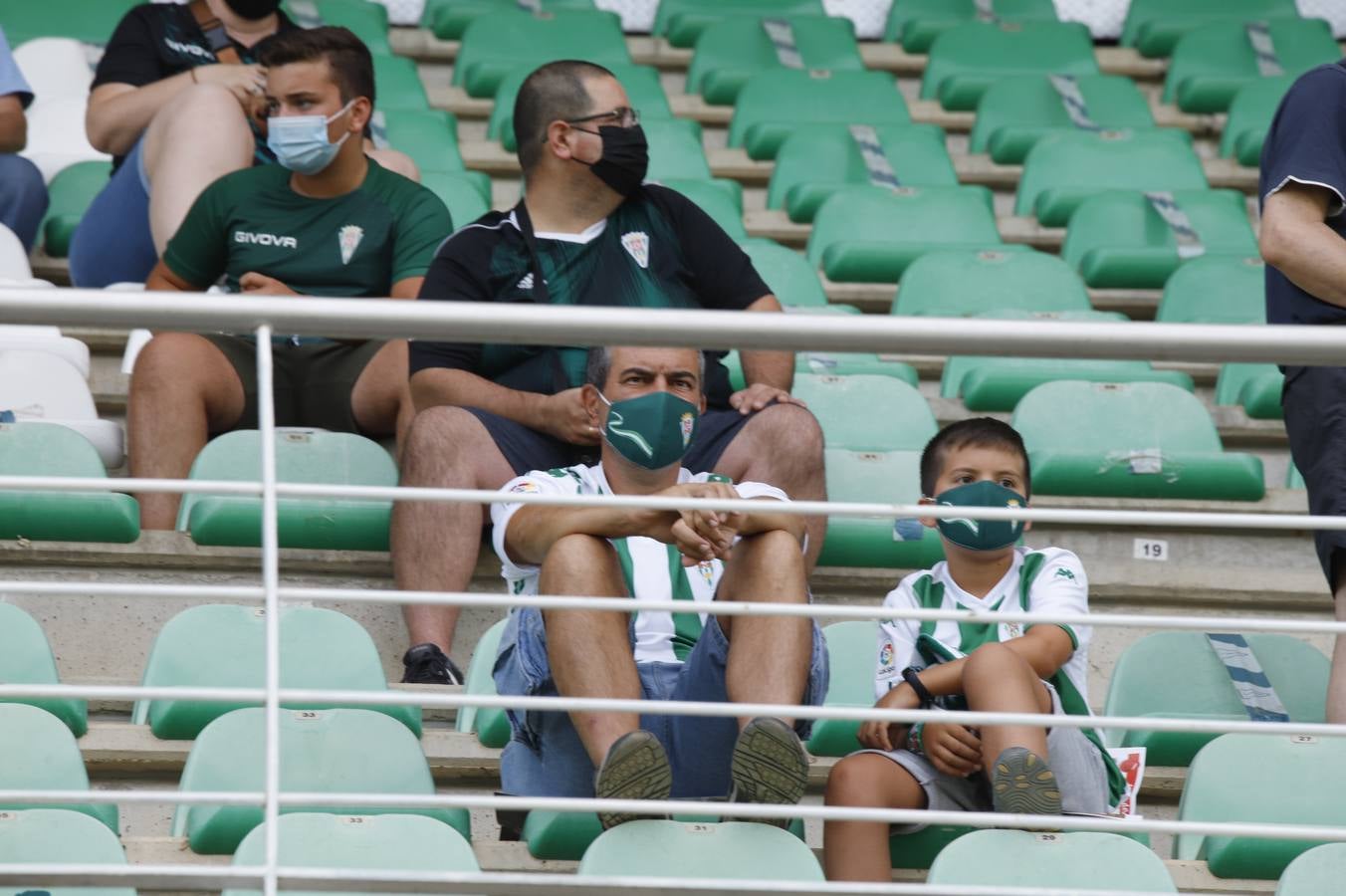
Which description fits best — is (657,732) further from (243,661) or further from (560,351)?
(560,351)

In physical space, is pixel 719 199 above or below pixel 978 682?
below

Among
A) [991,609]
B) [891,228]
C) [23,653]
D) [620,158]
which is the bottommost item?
[891,228]

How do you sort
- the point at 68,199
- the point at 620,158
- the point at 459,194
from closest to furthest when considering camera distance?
the point at 620,158
the point at 459,194
the point at 68,199

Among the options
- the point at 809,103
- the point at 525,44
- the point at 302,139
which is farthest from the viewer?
the point at 525,44

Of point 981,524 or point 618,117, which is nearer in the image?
point 981,524

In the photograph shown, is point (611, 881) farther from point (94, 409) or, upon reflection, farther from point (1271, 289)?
point (94, 409)

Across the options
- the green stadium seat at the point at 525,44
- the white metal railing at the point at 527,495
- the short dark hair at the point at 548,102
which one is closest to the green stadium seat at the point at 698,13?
the green stadium seat at the point at 525,44

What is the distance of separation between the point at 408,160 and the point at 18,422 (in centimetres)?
147

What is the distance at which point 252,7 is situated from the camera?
517 centimetres

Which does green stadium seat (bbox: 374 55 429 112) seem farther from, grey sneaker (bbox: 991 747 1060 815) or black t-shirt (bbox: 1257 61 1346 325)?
grey sneaker (bbox: 991 747 1060 815)

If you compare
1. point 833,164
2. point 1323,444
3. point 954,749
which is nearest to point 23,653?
point 954,749

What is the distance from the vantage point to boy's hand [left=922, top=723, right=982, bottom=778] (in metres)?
3.01

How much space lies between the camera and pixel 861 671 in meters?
3.58

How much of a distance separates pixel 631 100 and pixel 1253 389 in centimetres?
238
